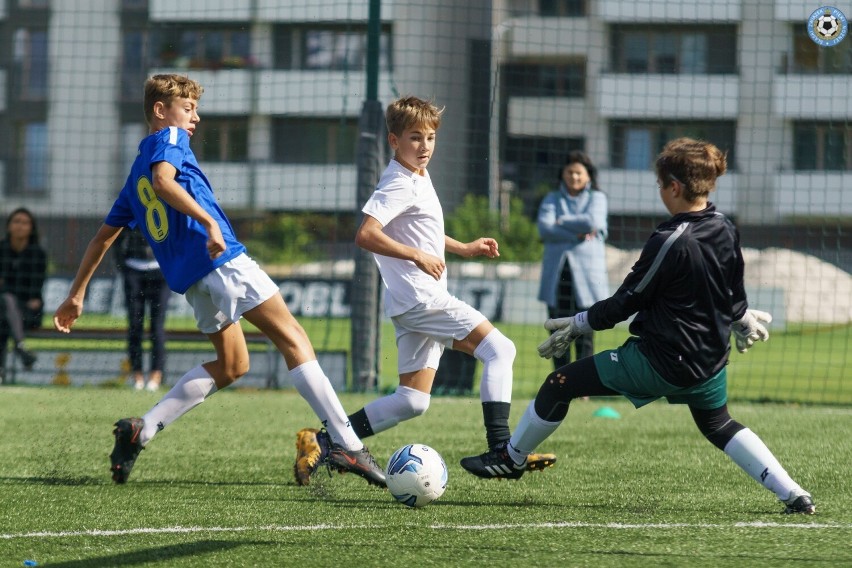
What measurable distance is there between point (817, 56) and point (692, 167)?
7644 millimetres

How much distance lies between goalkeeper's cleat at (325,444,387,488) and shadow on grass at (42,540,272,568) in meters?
0.97

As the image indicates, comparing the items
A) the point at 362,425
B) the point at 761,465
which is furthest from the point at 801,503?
the point at 362,425

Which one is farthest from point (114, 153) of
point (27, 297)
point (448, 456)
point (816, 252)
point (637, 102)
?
point (448, 456)

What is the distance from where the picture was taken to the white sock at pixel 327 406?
4.88m

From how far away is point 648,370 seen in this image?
4336 millimetres

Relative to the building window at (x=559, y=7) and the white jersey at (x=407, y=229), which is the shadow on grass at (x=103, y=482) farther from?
the building window at (x=559, y=7)

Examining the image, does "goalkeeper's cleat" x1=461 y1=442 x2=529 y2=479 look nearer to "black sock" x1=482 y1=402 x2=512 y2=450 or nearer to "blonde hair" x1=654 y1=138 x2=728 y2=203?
"black sock" x1=482 y1=402 x2=512 y2=450

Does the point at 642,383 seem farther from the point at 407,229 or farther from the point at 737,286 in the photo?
the point at 407,229

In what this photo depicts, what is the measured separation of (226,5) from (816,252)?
47.1ft

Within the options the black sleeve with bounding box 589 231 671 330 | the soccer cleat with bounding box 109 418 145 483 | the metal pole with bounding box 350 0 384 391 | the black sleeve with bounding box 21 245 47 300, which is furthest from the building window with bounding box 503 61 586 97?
the black sleeve with bounding box 589 231 671 330

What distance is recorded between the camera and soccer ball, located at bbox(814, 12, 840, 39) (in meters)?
9.12

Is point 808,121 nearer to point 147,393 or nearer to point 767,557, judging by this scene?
point 147,393

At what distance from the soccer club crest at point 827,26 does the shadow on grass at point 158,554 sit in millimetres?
6846

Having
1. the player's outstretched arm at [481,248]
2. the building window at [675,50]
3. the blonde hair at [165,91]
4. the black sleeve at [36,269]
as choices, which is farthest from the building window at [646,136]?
the blonde hair at [165,91]
